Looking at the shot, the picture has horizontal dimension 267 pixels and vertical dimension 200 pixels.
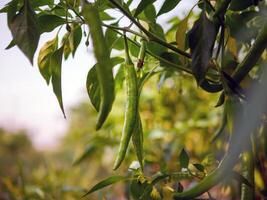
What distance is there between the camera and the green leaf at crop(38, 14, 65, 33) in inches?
24.5

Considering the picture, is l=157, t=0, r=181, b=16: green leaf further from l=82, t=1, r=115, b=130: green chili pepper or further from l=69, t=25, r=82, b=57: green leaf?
l=82, t=1, r=115, b=130: green chili pepper

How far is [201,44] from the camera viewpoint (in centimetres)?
54

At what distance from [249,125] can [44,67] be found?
325 millimetres

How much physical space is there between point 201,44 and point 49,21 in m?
0.23

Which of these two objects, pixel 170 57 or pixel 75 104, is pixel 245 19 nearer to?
pixel 170 57

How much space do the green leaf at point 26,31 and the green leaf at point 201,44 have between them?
20cm

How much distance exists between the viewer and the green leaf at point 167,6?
65cm

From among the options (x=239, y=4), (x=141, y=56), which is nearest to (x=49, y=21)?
(x=141, y=56)

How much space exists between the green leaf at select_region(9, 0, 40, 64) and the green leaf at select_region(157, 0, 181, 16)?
213mm

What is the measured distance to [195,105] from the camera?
1845mm

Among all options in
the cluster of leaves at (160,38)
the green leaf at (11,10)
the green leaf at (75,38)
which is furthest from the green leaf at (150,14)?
the green leaf at (11,10)

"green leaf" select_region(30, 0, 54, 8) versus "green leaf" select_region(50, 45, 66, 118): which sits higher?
"green leaf" select_region(30, 0, 54, 8)

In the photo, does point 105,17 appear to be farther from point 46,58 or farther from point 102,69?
point 102,69

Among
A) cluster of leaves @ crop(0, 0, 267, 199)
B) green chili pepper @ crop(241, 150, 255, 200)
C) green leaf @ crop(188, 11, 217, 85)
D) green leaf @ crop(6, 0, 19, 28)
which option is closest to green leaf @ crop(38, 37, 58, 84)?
cluster of leaves @ crop(0, 0, 267, 199)
